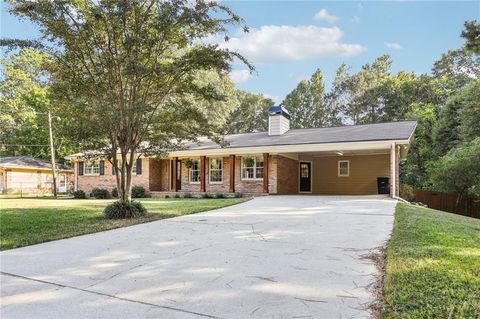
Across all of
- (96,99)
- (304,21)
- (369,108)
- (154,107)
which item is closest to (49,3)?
(96,99)

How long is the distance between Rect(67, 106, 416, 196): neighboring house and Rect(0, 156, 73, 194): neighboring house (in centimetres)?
1489

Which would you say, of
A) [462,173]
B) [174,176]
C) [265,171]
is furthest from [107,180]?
[462,173]

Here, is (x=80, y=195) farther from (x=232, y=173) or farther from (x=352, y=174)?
(x=352, y=174)

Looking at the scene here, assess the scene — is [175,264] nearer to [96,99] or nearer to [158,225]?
[158,225]

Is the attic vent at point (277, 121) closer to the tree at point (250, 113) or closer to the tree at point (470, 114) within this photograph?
the tree at point (470, 114)

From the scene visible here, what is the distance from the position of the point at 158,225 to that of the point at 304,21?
15874 millimetres

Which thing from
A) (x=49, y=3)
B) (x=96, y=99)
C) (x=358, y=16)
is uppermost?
(x=358, y=16)

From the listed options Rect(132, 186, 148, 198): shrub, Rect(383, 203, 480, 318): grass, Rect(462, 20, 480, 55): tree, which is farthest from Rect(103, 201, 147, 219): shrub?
Rect(132, 186, 148, 198): shrub

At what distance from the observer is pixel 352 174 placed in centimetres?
1897

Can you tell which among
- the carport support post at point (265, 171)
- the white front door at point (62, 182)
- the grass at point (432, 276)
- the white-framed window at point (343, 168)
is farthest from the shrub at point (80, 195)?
the grass at point (432, 276)

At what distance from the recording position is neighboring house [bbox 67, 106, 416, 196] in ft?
54.1

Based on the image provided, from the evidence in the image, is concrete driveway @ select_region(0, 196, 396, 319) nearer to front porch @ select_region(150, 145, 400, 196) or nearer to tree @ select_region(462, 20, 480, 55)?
tree @ select_region(462, 20, 480, 55)

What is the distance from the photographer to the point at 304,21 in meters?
19.7

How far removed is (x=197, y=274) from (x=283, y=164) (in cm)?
1468
